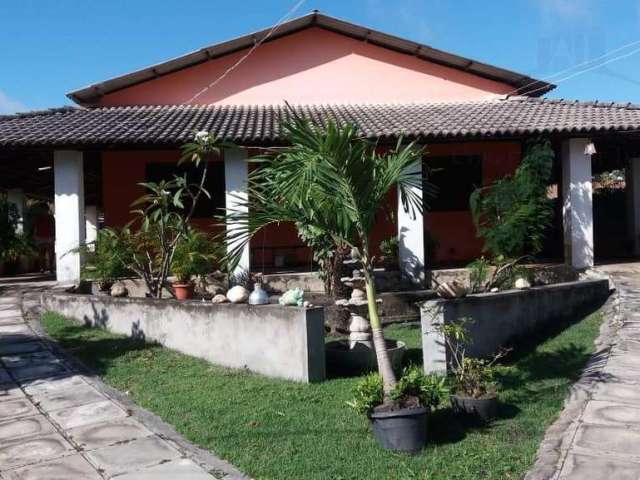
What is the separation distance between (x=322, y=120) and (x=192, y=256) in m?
4.09

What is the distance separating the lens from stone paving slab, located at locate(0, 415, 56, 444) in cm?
479

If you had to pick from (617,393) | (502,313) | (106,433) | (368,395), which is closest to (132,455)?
(106,433)

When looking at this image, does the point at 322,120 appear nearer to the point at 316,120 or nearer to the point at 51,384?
the point at 316,120

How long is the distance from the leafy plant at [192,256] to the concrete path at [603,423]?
18.8 ft

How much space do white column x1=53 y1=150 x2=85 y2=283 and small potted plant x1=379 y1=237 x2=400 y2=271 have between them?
5790 millimetres

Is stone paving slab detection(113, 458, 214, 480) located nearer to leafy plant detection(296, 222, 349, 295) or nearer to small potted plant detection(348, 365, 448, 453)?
small potted plant detection(348, 365, 448, 453)

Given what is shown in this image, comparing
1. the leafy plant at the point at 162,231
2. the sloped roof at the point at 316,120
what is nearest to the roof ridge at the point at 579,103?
the sloped roof at the point at 316,120

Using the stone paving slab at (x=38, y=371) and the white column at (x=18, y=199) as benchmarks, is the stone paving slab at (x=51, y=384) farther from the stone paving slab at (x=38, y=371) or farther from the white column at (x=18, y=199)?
the white column at (x=18, y=199)

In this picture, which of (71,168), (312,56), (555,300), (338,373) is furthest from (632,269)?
(71,168)

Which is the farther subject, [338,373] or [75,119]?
[75,119]

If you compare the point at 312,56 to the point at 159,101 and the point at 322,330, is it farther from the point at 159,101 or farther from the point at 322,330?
the point at 322,330

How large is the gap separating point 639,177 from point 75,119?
478 inches

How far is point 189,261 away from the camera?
9.41 metres

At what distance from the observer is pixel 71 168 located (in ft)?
38.4
